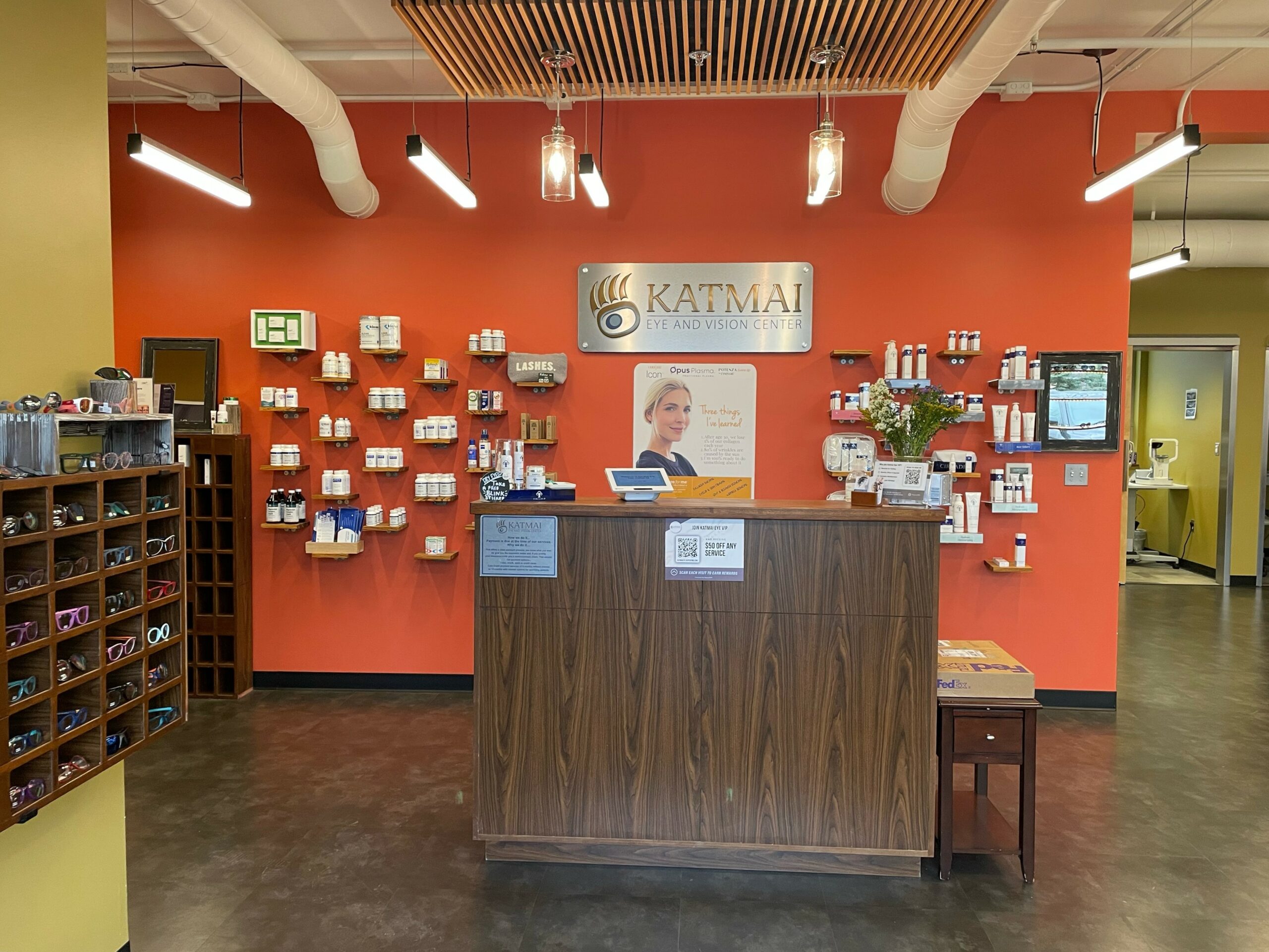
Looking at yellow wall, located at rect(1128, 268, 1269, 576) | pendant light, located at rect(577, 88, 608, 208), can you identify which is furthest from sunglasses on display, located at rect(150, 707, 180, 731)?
yellow wall, located at rect(1128, 268, 1269, 576)

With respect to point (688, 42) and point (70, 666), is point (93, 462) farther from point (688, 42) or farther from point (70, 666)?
point (688, 42)

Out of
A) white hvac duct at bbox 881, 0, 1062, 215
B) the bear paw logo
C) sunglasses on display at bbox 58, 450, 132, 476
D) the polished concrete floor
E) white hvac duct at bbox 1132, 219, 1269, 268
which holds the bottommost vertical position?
the polished concrete floor

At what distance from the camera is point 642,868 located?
320cm

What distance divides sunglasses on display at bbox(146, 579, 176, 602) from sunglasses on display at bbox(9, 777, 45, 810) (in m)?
0.58

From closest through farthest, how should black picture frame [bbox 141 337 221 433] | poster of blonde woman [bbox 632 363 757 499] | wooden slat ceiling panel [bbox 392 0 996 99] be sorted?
wooden slat ceiling panel [bbox 392 0 996 99] < poster of blonde woman [bbox 632 363 757 499] < black picture frame [bbox 141 337 221 433]

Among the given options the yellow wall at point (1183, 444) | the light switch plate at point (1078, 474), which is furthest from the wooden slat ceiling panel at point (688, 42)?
the yellow wall at point (1183, 444)

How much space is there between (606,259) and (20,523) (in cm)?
388

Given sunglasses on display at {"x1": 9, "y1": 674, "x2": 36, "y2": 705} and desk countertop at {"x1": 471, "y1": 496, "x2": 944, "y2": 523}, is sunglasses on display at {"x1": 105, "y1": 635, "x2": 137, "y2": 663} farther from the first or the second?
desk countertop at {"x1": 471, "y1": 496, "x2": 944, "y2": 523}

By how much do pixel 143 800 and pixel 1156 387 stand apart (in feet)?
39.9

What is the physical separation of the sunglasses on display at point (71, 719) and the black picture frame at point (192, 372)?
355 centimetres

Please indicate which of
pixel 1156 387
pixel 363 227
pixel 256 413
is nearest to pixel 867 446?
pixel 363 227

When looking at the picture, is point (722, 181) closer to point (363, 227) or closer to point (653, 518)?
point (363, 227)

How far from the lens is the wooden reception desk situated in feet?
10.1

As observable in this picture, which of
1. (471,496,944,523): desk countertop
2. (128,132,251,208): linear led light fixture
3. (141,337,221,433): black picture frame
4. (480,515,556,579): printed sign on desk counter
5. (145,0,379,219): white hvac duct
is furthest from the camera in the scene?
(141,337,221,433): black picture frame
